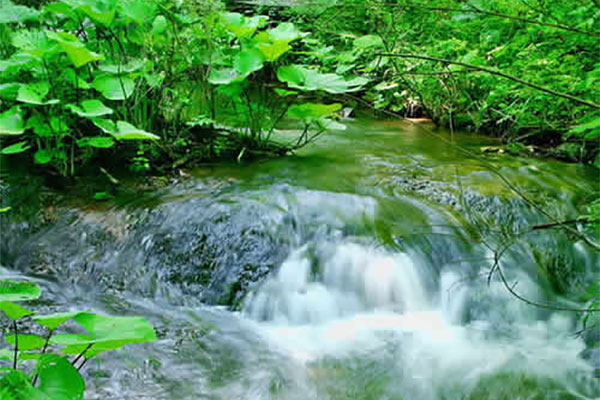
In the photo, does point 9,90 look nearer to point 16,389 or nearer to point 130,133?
point 130,133

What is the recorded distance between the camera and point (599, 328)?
2484 mm

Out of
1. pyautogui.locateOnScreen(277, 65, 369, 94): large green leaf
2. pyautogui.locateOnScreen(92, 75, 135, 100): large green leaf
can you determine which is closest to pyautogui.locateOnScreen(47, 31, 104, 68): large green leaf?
pyautogui.locateOnScreen(92, 75, 135, 100): large green leaf

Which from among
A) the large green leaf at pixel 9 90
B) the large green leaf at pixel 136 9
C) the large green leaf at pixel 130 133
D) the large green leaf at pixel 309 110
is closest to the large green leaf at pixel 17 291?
the large green leaf at pixel 130 133

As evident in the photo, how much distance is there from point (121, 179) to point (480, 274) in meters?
2.61

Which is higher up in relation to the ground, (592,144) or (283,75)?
(283,75)

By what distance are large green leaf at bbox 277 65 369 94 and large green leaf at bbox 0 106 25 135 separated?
5.99 feet

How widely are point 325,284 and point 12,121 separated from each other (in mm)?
2316

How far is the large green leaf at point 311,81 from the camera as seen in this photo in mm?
3699

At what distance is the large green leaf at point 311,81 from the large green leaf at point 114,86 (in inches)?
43.6

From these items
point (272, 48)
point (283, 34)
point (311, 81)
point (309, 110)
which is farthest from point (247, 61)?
point (309, 110)

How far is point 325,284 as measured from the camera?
293 centimetres

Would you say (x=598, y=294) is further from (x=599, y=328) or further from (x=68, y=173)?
(x=68, y=173)

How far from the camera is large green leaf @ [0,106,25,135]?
3.11m

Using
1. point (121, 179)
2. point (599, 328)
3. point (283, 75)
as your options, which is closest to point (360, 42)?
point (283, 75)
